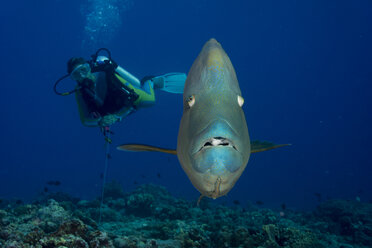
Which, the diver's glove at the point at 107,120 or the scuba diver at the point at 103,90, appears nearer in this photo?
the diver's glove at the point at 107,120

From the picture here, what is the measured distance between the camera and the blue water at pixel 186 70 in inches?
2685

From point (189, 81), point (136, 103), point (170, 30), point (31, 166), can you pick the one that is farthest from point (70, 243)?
point (31, 166)

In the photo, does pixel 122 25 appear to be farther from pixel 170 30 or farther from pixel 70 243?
pixel 70 243

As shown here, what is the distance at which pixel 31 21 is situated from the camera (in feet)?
242

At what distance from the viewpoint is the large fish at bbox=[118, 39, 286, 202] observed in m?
1.25

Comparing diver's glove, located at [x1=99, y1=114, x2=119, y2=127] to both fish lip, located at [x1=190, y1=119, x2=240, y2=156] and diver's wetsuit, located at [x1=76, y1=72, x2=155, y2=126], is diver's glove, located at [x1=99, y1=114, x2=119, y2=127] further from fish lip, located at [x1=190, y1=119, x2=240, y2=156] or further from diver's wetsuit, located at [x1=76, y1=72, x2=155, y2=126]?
fish lip, located at [x1=190, y1=119, x2=240, y2=156]

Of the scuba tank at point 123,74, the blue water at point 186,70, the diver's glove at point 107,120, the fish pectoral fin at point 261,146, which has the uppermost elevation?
the blue water at point 186,70

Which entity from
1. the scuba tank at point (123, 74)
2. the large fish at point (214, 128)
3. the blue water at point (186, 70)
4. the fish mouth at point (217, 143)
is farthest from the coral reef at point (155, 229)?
the blue water at point (186, 70)

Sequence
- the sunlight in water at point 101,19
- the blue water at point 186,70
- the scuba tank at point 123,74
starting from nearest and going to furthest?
the scuba tank at point 123,74
the sunlight in water at point 101,19
the blue water at point 186,70

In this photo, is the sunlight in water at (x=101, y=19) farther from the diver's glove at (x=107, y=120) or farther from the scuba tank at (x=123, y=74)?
the diver's glove at (x=107, y=120)

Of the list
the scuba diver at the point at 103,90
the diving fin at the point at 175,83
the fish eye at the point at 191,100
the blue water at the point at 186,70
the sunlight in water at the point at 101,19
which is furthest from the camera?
the blue water at the point at 186,70

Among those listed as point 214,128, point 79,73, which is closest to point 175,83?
point 79,73

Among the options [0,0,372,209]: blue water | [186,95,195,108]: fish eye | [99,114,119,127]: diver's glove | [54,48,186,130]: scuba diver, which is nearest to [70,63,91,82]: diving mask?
[54,48,186,130]: scuba diver

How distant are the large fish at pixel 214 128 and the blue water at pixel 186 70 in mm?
55409
